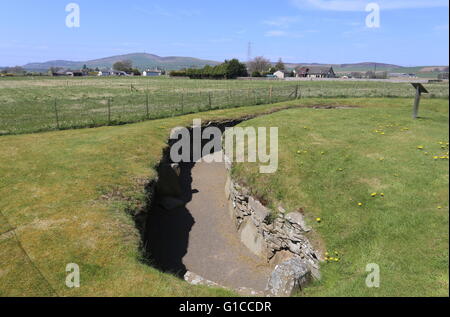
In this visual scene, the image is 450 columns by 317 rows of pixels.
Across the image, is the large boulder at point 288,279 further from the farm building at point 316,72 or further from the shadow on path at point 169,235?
the farm building at point 316,72

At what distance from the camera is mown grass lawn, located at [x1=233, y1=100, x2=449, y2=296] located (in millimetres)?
7477

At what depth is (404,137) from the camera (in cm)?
1421

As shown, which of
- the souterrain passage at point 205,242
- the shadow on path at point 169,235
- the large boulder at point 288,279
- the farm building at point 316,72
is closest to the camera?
the large boulder at point 288,279

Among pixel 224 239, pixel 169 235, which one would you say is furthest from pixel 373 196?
pixel 169 235

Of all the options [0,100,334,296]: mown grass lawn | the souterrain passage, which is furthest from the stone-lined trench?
[0,100,334,296]: mown grass lawn

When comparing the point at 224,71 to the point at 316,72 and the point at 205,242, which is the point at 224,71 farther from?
A: the point at 205,242

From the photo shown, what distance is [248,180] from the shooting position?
14070 millimetres

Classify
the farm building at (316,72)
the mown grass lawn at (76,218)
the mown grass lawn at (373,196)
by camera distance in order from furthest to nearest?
the farm building at (316,72), the mown grass lawn at (373,196), the mown grass lawn at (76,218)

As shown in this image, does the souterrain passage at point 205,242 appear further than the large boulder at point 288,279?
Yes

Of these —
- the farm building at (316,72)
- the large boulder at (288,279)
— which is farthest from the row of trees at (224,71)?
the large boulder at (288,279)

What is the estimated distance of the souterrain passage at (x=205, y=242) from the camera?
11289mm

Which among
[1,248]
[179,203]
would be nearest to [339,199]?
[179,203]
